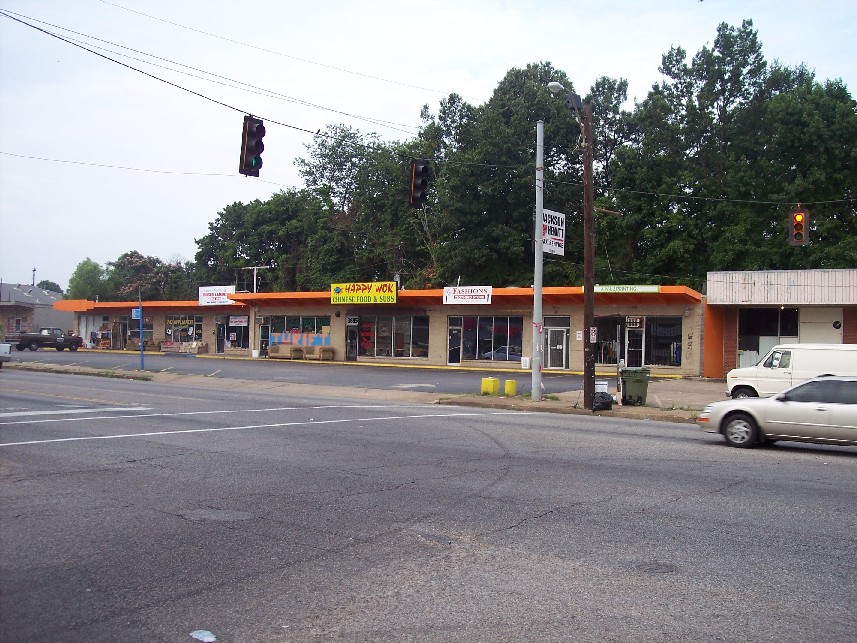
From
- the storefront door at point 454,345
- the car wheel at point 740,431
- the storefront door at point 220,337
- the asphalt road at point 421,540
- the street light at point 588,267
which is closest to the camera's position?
the asphalt road at point 421,540

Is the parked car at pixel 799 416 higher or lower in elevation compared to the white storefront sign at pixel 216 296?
lower

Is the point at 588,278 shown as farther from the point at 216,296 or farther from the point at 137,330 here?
the point at 137,330

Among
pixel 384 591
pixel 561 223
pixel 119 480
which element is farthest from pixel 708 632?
pixel 561 223

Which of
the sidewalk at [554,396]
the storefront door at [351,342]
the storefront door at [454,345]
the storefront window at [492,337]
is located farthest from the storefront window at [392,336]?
the sidewalk at [554,396]

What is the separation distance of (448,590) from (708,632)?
1.90 meters

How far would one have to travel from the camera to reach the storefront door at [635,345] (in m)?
38.4

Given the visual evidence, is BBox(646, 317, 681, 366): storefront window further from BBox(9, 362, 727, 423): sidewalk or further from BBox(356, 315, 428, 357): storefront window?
BBox(356, 315, 428, 357): storefront window

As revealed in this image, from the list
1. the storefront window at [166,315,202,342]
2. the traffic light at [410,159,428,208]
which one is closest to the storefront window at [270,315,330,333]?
the storefront window at [166,315,202,342]

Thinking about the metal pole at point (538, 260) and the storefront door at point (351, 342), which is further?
the storefront door at point (351, 342)

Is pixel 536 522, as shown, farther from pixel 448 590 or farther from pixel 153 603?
pixel 153 603

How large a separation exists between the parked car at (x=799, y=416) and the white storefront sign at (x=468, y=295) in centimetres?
2762

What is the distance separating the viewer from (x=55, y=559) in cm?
658

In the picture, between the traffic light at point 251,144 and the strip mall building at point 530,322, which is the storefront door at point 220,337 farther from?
the traffic light at point 251,144

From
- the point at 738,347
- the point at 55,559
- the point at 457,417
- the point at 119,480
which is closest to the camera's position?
the point at 55,559
